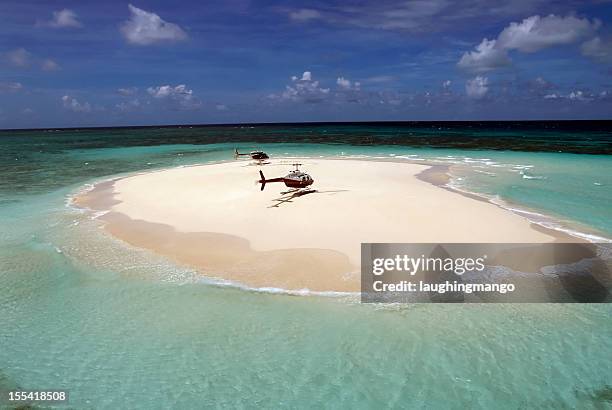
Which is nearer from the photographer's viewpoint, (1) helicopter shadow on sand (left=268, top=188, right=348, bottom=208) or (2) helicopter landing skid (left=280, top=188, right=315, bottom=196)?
(1) helicopter shadow on sand (left=268, top=188, right=348, bottom=208)

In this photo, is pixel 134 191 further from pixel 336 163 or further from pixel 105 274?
pixel 336 163

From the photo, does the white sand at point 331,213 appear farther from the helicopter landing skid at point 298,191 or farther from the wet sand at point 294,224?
the helicopter landing skid at point 298,191

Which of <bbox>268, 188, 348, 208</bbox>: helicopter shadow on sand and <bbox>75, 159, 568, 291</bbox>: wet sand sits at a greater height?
<bbox>268, 188, 348, 208</bbox>: helicopter shadow on sand

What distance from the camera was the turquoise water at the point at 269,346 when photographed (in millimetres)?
9703

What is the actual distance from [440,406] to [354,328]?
3.62 meters

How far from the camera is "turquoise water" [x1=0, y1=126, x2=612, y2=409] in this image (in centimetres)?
970
